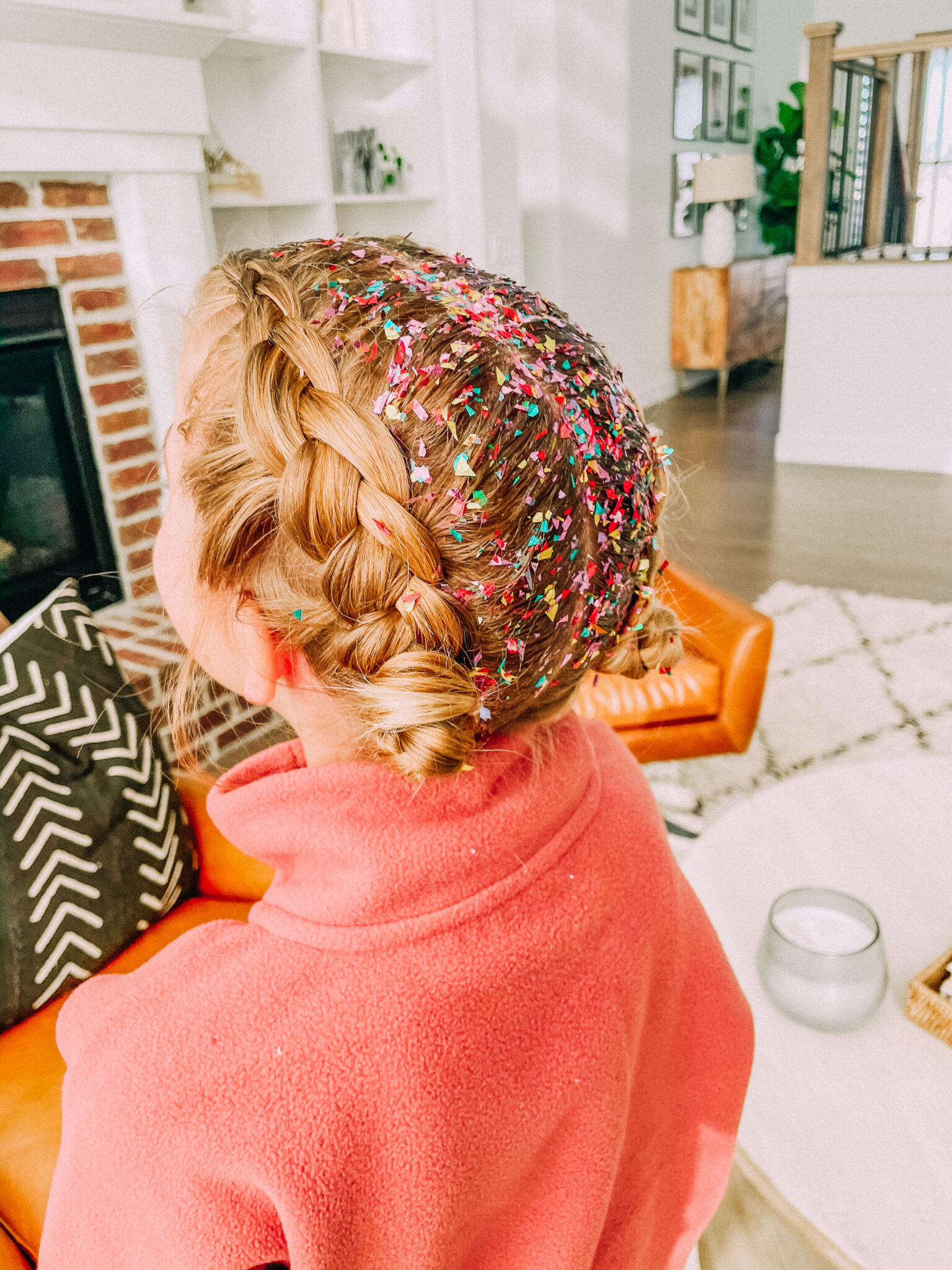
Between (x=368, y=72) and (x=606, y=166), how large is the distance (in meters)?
2.34

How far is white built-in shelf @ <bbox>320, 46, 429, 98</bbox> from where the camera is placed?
3041mm

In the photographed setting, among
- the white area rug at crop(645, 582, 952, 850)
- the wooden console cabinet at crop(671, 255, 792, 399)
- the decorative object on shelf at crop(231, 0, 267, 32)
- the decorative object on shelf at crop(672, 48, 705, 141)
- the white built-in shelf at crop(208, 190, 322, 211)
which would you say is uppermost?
the decorative object on shelf at crop(672, 48, 705, 141)

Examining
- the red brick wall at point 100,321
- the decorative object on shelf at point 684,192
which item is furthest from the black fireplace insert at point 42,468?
the decorative object on shelf at point 684,192

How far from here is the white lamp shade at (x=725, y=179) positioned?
579 cm

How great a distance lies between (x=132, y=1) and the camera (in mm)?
2020

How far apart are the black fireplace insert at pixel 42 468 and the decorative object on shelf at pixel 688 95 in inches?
197

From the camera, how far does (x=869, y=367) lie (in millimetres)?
4520

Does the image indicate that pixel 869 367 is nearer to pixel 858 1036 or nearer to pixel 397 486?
pixel 858 1036

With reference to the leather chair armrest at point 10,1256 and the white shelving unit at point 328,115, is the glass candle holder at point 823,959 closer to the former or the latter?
the leather chair armrest at point 10,1256

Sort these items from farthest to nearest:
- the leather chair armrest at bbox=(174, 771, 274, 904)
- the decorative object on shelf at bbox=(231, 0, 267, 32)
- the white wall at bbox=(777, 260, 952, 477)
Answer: the white wall at bbox=(777, 260, 952, 477) → the decorative object on shelf at bbox=(231, 0, 267, 32) → the leather chair armrest at bbox=(174, 771, 274, 904)

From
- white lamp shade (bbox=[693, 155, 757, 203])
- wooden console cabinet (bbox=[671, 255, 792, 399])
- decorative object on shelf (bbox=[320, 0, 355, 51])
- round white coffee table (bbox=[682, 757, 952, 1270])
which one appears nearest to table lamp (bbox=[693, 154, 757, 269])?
white lamp shade (bbox=[693, 155, 757, 203])

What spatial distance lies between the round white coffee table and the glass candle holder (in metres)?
0.03

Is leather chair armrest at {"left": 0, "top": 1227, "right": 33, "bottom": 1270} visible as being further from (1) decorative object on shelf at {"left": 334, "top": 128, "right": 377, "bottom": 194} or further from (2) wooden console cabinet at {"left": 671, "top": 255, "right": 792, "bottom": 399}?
(2) wooden console cabinet at {"left": 671, "top": 255, "right": 792, "bottom": 399}

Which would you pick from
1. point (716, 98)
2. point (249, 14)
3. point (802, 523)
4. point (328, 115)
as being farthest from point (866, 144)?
point (249, 14)
